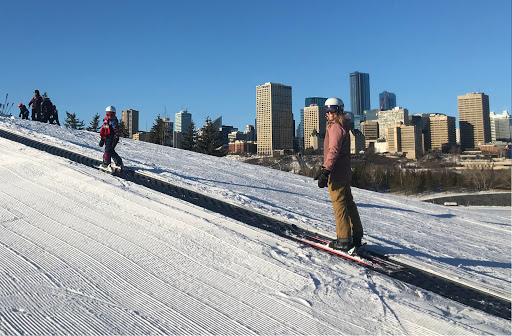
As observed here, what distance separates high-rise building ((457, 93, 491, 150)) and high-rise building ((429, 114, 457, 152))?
287 cm

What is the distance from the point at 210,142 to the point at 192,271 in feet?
131

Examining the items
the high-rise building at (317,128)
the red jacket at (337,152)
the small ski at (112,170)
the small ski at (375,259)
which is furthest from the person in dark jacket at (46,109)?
the red jacket at (337,152)

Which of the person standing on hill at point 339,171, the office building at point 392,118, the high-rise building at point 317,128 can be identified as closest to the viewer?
the person standing on hill at point 339,171

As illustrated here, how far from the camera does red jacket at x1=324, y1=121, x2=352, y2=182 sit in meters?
4.21

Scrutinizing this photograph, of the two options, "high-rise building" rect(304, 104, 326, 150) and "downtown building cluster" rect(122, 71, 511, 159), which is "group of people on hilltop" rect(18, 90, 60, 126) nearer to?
"high-rise building" rect(304, 104, 326, 150)

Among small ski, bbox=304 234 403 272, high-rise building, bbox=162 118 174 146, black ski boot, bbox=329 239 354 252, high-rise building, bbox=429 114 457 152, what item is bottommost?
small ski, bbox=304 234 403 272

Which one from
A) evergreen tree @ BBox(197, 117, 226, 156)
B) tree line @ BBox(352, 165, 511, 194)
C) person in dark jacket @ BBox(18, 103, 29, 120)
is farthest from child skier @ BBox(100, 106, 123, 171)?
tree line @ BBox(352, 165, 511, 194)

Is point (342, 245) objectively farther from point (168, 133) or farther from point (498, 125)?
point (498, 125)

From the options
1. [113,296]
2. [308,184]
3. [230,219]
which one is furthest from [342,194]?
[308,184]

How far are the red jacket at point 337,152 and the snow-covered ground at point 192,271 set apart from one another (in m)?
0.89

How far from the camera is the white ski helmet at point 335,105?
4.37 m

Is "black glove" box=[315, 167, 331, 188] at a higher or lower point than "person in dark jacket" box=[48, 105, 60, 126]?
lower

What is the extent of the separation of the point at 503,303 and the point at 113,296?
11.4ft

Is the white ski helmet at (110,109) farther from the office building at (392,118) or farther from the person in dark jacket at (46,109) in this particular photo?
the office building at (392,118)
